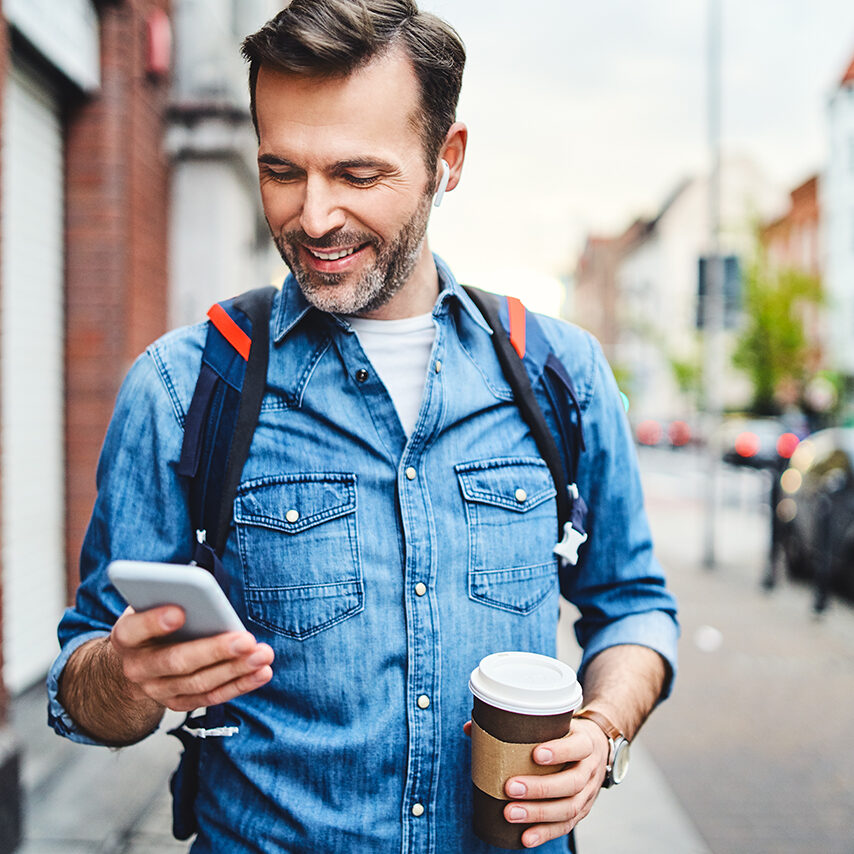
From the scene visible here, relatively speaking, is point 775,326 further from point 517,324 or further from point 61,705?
point 61,705

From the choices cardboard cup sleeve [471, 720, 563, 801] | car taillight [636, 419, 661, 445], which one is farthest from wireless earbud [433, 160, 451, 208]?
car taillight [636, 419, 661, 445]

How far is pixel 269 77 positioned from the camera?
1525mm

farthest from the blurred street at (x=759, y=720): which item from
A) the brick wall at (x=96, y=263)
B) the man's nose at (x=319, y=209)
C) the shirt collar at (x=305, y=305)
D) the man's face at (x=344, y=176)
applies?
the brick wall at (x=96, y=263)

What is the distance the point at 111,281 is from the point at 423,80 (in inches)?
172

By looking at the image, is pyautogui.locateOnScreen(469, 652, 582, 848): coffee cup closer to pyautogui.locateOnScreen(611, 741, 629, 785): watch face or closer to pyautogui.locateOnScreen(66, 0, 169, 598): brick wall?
pyautogui.locateOnScreen(611, 741, 629, 785): watch face

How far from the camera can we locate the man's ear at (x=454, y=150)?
67.7 inches

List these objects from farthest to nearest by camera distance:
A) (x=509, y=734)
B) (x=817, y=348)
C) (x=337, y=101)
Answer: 1. (x=817, y=348)
2. (x=337, y=101)
3. (x=509, y=734)

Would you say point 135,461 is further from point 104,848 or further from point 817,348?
point 817,348

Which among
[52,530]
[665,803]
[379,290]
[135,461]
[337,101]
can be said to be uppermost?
[337,101]

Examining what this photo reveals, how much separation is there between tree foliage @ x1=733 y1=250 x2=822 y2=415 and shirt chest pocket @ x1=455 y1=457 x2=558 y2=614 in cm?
3198

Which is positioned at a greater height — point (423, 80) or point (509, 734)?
point (423, 80)

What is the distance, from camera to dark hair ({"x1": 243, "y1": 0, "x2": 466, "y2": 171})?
1457 mm

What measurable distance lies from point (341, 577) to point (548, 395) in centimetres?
54

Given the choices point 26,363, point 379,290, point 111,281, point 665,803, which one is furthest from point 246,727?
point 111,281
